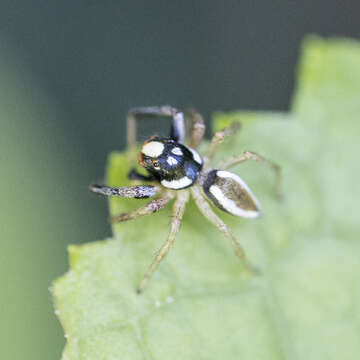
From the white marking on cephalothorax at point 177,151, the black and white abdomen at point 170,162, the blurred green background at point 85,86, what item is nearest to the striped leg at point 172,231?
the black and white abdomen at point 170,162

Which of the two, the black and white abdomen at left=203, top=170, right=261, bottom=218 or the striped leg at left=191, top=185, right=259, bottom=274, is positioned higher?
the black and white abdomen at left=203, top=170, right=261, bottom=218

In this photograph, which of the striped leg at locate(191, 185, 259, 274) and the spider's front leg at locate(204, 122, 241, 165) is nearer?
the striped leg at locate(191, 185, 259, 274)

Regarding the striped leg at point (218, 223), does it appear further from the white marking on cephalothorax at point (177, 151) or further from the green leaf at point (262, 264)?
the white marking on cephalothorax at point (177, 151)

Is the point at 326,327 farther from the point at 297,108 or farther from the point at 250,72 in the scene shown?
the point at 250,72

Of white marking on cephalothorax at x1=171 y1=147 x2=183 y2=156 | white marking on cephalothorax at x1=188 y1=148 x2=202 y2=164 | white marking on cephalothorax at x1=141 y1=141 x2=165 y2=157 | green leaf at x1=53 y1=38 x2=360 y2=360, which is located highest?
white marking on cephalothorax at x1=141 y1=141 x2=165 y2=157

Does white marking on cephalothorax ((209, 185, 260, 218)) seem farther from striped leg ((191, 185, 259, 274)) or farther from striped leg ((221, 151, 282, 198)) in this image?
striped leg ((221, 151, 282, 198))

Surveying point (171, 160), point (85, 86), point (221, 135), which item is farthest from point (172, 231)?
point (85, 86)

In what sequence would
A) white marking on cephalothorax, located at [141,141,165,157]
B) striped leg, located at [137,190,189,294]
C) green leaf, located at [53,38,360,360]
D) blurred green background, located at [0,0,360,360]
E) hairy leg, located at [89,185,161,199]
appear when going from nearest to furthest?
1. green leaf, located at [53,38,360,360]
2. striped leg, located at [137,190,189,294]
3. hairy leg, located at [89,185,161,199]
4. white marking on cephalothorax, located at [141,141,165,157]
5. blurred green background, located at [0,0,360,360]

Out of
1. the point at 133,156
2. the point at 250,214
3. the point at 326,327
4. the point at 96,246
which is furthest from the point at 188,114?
the point at 326,327

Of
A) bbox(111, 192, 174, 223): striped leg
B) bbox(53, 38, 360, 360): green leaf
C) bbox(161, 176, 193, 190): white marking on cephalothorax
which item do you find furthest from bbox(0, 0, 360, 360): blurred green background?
bbox(53, 38, 360, 360): green leaf
